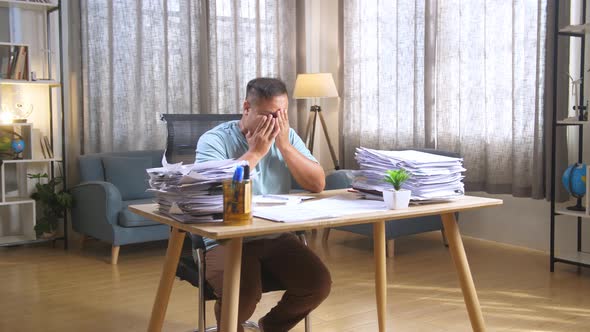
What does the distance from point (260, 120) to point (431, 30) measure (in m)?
3.21

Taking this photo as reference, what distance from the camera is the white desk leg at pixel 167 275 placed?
2129 millimetres

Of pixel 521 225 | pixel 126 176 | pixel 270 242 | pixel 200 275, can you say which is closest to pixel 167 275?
pixel 200 275

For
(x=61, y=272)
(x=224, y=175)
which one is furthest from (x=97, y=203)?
(x=224, y=175)

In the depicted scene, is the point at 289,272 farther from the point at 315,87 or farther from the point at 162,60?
the point at 162,60

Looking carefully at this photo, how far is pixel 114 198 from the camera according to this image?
430 cm

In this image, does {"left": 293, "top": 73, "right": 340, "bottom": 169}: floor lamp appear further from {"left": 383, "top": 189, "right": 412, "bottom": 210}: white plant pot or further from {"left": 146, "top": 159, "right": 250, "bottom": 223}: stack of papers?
{"left": 146, "top": 159, "right": 250, "bottom": 223}: stack of papers

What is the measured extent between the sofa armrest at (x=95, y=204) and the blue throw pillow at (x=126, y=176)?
234 mm

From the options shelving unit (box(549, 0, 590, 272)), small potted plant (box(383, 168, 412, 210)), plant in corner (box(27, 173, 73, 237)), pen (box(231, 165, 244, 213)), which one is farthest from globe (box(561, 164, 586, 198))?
plant in corner (box(27, 173, 73, 237))

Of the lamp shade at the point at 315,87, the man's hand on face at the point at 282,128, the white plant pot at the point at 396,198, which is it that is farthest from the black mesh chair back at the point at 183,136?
the lamp shade at the point at 315,87

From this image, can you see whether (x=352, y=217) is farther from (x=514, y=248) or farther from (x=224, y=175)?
(x=514, y=248)

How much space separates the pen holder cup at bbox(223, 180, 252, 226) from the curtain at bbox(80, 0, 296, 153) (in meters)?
3.61

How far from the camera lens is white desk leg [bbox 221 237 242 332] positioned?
176cm

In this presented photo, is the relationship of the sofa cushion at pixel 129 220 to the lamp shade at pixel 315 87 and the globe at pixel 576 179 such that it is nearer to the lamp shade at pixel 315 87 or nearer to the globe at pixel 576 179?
the lamp shade at pixel 315 87

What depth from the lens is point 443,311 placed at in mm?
3109
